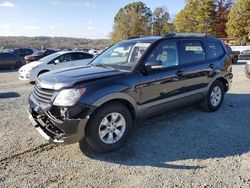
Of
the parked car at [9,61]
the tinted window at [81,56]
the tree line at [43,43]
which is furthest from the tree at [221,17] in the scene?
the tinted window at [81,56]

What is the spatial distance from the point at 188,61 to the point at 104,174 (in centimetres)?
302

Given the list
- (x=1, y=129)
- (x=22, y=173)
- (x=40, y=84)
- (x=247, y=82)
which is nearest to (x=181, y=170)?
(x=22, y=173)

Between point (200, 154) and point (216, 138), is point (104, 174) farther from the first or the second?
point (216, 138)

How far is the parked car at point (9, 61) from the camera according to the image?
21500 millimetres

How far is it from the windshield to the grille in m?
1.27

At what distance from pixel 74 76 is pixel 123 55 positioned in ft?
4.32

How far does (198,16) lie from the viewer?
44.9 m

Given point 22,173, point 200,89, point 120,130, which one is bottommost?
point 22,173

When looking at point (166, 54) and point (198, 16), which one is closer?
point (166, 54)

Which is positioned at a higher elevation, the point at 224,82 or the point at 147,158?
the point at 224,82

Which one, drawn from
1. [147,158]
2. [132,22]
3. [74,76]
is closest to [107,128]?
[147,158]

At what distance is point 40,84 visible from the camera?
4328 mm

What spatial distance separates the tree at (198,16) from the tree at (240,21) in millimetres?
5992

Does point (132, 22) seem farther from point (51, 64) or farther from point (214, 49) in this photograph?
point (214, 49)
